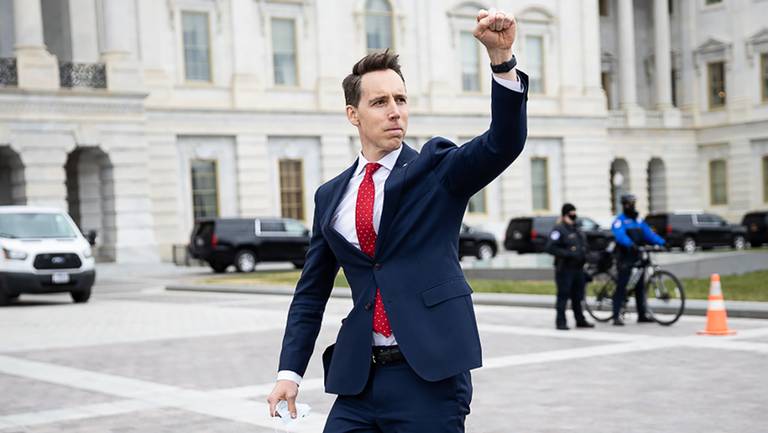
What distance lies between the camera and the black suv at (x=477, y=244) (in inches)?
1667

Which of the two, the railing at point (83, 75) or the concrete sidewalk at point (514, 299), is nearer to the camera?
the concrete sidewalk at point (514, 299)

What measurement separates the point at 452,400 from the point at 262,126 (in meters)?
42.0

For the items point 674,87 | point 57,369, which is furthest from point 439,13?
point 57,369

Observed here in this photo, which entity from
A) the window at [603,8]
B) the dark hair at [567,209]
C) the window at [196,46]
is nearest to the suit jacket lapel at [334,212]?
the dark hair at [567,209]

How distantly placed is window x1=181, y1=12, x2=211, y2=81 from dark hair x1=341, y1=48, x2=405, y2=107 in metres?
40.7

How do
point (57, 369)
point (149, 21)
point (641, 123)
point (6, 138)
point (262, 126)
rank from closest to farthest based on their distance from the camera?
1. point (57, 369)
2. point (6, 138)
3. point (149, 21)
4. point (262, 126)
5. point (641, 123)

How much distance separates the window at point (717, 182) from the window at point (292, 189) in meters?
26.4

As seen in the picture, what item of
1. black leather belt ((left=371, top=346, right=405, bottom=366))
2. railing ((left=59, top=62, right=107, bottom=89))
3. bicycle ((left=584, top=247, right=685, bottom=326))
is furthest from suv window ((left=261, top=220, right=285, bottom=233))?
black leather belt ((left=371, top=346, right=405, bottom=366))

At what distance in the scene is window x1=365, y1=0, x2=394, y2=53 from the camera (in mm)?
48781

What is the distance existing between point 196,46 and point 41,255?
74.1ft

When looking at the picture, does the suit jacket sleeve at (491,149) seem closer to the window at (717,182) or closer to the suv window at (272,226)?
the suv window at (272,226)

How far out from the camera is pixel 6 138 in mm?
37625

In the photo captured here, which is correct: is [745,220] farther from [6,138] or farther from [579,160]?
[6,138]

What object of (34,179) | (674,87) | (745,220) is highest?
(674,87)
